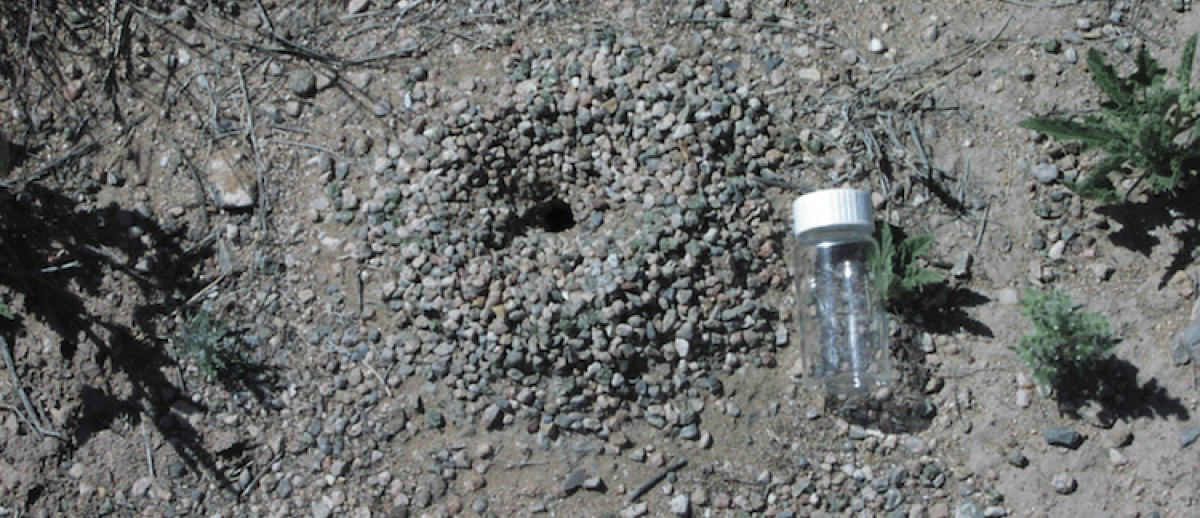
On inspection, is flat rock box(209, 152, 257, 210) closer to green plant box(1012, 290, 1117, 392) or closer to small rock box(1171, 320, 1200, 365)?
green plant box(1012, 290, 1117, 392)

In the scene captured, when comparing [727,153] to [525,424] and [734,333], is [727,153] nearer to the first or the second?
[734,333]

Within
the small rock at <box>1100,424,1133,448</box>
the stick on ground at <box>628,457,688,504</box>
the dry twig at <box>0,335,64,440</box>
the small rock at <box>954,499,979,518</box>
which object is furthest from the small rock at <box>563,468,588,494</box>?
the dry twig at <box>0,335,64,440</box>

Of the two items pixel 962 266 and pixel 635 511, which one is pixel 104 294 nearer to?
pixel 635 511

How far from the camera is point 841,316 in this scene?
374 centimetres

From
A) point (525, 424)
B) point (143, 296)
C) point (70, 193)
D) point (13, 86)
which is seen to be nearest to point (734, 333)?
point (525, 424)

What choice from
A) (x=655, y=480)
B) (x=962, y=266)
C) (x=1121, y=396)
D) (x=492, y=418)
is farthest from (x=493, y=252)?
(x=1121, y=396)

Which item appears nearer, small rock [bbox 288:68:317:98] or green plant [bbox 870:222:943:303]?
green plant [bbox 870:222:943:303]

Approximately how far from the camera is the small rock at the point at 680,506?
11.8ft

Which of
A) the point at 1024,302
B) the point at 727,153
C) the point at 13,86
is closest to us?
the point at 1024,302

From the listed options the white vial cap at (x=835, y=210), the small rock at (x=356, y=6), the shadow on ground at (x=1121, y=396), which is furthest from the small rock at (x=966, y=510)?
the small rock at (x=356, y=6)

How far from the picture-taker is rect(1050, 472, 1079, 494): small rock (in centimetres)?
350

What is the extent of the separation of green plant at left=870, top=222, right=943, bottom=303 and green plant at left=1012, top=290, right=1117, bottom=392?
32cm

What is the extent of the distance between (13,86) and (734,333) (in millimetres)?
2759

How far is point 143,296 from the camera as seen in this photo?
3939mm
